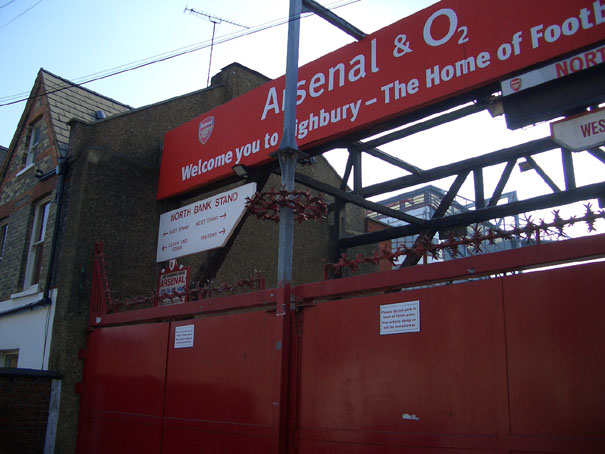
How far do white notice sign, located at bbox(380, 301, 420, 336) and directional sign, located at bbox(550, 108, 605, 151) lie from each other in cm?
264

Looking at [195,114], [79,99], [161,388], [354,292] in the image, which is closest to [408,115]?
[354,292]

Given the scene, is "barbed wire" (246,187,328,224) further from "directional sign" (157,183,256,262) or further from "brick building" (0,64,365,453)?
"brick building" (0,64,365,453)

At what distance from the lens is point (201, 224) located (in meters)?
10.4

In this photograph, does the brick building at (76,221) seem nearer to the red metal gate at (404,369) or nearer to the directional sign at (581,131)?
the red metal gate at (404,369)

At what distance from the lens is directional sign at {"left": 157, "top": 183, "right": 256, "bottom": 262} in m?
9.68

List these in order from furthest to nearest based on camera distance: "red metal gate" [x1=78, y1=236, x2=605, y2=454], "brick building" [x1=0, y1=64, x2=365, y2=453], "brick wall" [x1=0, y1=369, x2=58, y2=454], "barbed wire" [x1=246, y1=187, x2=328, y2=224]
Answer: "brick building" [x1=0, y1=64, x2=365, y2=453] → "brick wall" [x1=0, y1=369, x2=58, y2=454] → "barbed wire" [x1=246, y1=187, x2=328, y2=224] → "red metal gate" [x1=78, y1=236, x2=605, y2=454]

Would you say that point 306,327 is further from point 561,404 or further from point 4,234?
point 4,234

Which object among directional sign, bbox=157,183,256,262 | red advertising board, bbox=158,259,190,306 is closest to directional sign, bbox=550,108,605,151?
directional sign, bbox=157,183,256,262

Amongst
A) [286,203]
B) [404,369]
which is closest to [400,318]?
[404,369]

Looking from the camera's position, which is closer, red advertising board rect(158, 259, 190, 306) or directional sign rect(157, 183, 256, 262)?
directional sign rect(157, 183, 256, 262)

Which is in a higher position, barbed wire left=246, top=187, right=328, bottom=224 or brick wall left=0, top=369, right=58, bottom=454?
barbed wire left=246, top=187, right=328, bottom=224

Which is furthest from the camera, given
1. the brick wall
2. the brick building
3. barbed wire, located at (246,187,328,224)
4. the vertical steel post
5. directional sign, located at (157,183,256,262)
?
the brick building

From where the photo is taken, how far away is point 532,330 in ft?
15.6

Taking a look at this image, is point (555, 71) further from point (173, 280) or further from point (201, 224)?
point (173, 280)
